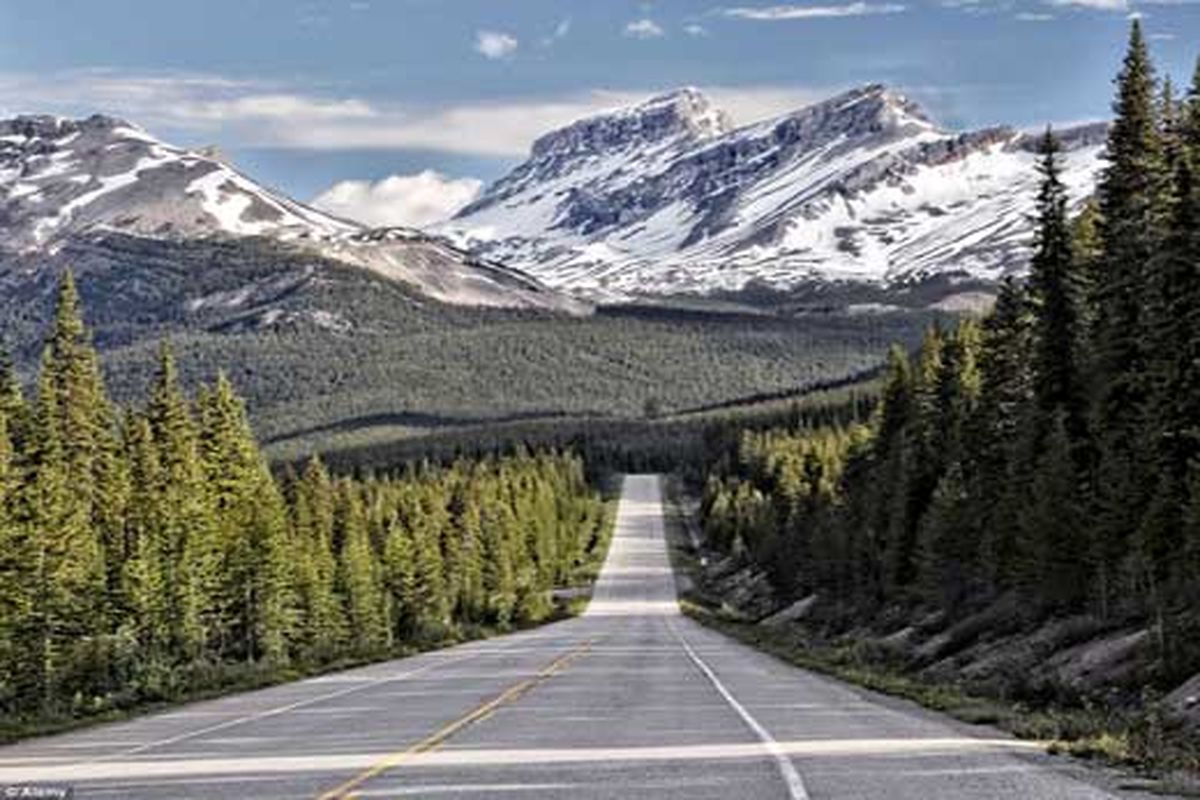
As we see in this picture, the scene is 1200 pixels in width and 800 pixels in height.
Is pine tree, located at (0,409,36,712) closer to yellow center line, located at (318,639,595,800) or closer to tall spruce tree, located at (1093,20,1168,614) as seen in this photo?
yellow center line, located at (318,639,595,800)

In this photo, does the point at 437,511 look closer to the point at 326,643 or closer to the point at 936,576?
the point at 326,643

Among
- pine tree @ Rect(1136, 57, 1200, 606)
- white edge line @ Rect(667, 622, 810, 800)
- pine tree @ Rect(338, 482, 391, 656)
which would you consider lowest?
pine tree @ Rect(338, 482, 391, 656)

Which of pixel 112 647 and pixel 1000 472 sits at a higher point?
pixel 1000 472

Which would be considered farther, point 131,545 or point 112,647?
point 131,545

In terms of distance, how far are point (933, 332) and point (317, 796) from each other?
7129 cm

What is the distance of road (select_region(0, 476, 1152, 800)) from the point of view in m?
16.2

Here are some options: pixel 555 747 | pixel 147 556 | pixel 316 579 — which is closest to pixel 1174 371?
pixel 555 747

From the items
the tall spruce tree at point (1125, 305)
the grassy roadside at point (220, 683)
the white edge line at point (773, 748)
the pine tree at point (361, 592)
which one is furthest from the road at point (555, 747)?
the pine tree at point (361, 592)

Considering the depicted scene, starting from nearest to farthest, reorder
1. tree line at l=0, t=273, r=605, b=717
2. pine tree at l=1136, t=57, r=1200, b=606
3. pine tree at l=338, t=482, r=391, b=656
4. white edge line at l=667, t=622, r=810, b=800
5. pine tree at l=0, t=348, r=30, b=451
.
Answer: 1. white edge line at l=667, t=622, r=810, b=800
2. pine tree at l=1136, t=57, r=1200, b=606
3. tree line at l=0, t=273, r=605, b=717
4. pine tree at l=0, t=348, r=30, b=451
5. pine tree at l=338, t=482, r=391, b=656

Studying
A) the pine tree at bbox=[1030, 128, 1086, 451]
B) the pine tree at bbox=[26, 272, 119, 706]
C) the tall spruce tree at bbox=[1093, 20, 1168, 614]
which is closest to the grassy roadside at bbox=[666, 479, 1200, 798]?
the tall spruce tree at bbox=[1093, 20, 1168, 614]

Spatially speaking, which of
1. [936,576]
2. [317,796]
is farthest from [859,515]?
[317,796]

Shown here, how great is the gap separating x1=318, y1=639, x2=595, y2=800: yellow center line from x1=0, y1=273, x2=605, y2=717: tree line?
8.10 m

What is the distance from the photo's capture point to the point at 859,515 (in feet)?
289

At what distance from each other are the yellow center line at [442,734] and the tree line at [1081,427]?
1192cm
